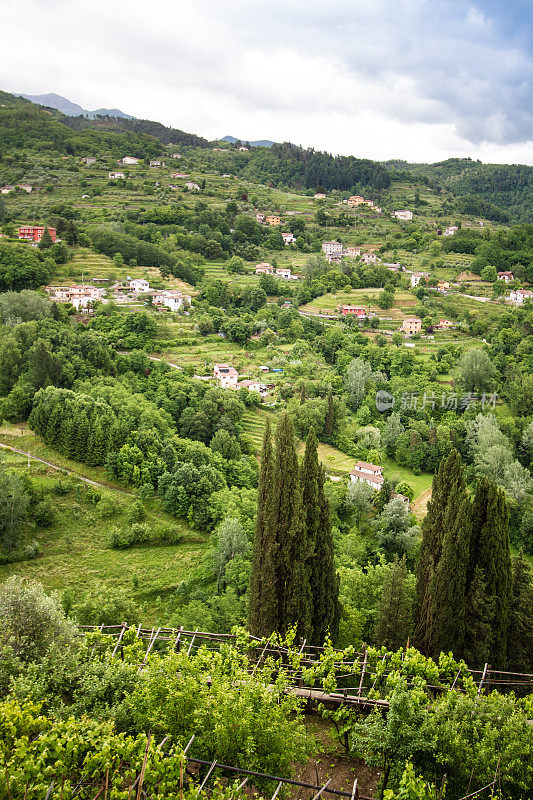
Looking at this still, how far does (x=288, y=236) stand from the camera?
6325 cm

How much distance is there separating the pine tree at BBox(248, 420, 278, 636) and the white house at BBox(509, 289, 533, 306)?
4231 cm

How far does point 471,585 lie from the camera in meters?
11.4

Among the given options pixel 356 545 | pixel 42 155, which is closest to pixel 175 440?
pixel 356 545

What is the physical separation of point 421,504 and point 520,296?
94.2 ft

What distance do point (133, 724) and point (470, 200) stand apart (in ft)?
288

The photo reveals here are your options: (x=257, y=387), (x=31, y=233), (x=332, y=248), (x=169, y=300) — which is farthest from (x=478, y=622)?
(x=332, y=248)

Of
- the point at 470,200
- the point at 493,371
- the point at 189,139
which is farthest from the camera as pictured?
the point at 189,139

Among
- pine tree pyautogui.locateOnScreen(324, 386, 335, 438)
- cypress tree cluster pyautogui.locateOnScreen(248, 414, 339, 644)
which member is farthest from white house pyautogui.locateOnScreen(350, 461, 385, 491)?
cypress tree cluster pyautogui.locateOnScreen(248, 414, 339, 644)

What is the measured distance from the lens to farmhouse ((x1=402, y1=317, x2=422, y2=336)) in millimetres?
43219

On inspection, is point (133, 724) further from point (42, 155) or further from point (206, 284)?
point (42, 155)

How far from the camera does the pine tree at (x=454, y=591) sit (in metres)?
11.2

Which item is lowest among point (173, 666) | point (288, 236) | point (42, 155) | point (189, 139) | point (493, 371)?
point (173, 666)

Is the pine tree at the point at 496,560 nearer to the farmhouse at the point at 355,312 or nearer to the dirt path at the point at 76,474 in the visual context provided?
the dirt path at the point at 76,474

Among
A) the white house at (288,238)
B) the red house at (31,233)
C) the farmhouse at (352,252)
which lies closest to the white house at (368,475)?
the red house at (31,233)
